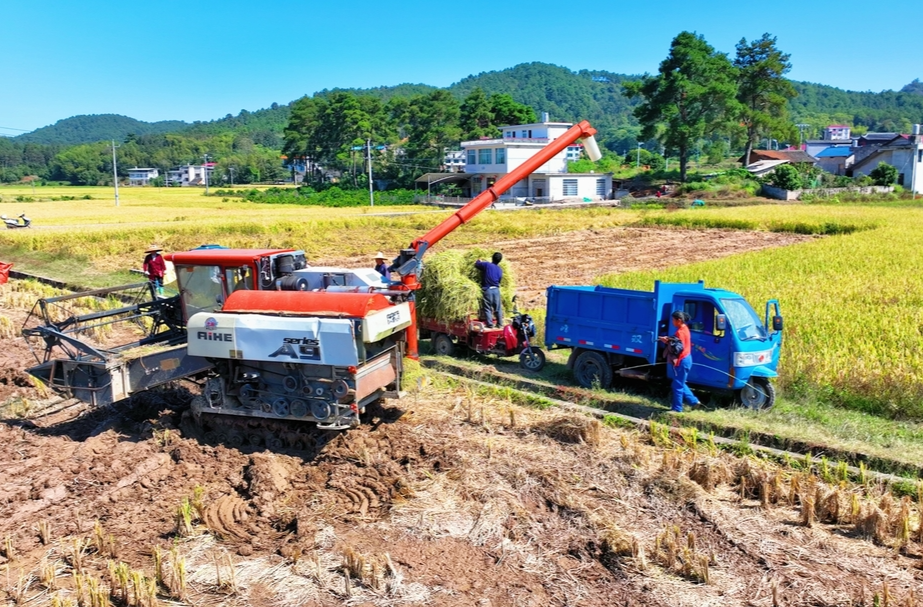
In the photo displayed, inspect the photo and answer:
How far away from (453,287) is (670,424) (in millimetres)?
4836

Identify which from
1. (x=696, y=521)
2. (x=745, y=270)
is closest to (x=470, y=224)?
(x=745, y=270)

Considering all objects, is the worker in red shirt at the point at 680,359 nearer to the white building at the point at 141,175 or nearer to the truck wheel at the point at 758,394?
the truck wheel at the point at 758,394

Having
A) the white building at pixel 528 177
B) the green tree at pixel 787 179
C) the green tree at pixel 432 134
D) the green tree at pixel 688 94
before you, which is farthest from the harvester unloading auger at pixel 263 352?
the green tree at pixel 432 134

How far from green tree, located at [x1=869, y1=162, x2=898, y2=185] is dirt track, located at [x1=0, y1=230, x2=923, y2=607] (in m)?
65.0

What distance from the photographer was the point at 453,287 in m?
13.1

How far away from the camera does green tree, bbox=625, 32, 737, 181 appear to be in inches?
2576

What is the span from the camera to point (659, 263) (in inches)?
1049

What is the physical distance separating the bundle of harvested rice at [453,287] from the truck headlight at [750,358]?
15.7 ft

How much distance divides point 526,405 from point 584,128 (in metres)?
5.56

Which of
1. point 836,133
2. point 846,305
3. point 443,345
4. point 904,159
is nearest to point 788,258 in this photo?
point 846,305

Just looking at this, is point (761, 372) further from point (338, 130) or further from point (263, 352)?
point (338, 130)

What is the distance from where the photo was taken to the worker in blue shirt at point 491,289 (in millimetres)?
12883

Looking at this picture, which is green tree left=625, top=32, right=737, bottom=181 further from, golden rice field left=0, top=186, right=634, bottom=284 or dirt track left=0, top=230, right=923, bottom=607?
dirt track left=0, top=230, right=923, bottom=607

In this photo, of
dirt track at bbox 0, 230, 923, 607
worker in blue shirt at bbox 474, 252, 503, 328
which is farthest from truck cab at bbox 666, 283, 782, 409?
worker in blue shirt at bbox 474, 252, 503, 328
